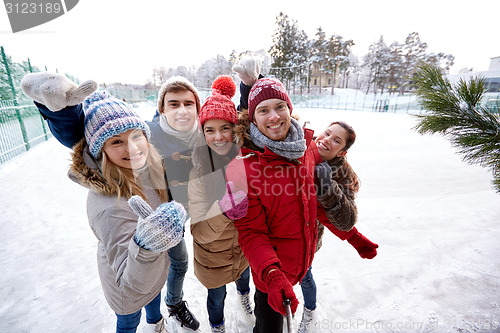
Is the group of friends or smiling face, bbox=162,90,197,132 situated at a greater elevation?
smiling face, bbox=162,90,197,132

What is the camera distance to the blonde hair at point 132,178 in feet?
3.83

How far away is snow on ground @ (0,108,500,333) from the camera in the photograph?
177 centimetres

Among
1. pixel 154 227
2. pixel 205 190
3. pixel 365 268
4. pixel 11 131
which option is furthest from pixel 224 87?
pixel 11 131

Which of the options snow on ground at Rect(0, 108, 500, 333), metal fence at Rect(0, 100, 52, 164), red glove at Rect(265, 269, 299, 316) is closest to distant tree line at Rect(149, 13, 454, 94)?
metal fence at Rect(0, 100, 52, 164)

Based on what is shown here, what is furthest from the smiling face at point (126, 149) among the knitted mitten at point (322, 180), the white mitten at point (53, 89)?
the knitted mitten at point (322, 180)

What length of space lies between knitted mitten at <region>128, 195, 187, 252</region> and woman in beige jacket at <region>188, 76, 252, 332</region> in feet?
1.40

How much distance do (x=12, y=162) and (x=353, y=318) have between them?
27.9ft

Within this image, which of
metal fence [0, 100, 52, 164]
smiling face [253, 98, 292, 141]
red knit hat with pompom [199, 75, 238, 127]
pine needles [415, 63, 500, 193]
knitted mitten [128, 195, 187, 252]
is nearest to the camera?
knitted mitten [128, 195, 187, 252]

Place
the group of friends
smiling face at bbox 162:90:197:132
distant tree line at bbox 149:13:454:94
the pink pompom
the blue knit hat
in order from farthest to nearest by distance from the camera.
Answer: distant tree line at bbox 149:13:454:94
the pink pompom
smiling face at bbox 162:90:197:132
the blue knit hat
the group of friends

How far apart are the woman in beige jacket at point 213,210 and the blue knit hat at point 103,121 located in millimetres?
495

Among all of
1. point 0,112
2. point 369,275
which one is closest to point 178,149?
point 369,275

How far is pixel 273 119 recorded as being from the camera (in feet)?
4.40

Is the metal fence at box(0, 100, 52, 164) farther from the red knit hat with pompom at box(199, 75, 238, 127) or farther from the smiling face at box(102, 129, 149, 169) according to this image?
the red knit hat with pompom at box(199, 75, 238, 127)

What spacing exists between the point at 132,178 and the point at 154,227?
54 cm
